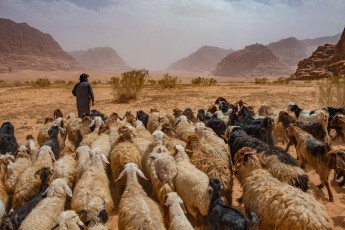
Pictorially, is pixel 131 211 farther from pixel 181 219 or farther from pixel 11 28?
pixel 11 28

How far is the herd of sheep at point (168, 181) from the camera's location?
3866mm

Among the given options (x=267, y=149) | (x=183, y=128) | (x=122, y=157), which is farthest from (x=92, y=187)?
(x=183, y=128)

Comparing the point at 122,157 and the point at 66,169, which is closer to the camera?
the point at 66,169

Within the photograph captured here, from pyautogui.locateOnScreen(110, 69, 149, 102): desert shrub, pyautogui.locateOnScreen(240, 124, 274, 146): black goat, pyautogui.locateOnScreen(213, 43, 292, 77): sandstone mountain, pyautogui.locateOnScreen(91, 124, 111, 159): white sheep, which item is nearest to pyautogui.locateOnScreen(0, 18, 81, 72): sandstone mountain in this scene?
pyautogui.locateOnScreen(213, 43, 292, 77): sandstone mountain

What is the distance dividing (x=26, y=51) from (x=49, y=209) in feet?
584

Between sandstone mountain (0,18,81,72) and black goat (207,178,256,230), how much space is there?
13660 centimetres

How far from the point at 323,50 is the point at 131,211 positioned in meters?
66.3

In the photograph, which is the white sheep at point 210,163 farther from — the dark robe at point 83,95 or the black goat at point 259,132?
the dark robe at point 83,95

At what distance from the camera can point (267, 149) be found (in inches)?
222

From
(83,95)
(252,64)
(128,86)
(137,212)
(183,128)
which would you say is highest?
(252,64)

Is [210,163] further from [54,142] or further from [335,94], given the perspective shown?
[335,94]

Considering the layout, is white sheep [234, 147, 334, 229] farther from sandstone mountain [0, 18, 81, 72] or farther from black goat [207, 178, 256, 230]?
sandstone mountain [0, 18, 81, 72]

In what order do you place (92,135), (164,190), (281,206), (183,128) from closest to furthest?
1. (281,206)
2. (164,190)
3. (92,135)
4. (183,128)

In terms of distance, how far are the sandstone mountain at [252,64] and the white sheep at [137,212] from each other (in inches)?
5692
